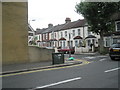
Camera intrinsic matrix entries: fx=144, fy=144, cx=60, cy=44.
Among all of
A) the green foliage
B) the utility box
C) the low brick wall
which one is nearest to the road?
the utility box

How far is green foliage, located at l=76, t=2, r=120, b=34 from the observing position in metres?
22.7

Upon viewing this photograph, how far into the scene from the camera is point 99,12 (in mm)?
23375

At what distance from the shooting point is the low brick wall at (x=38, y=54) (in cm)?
1344

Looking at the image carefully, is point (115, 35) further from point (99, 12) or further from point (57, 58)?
point (57, 58)

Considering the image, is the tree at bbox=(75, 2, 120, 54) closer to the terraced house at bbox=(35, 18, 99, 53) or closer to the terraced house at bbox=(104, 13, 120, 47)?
the terraced house at bbox=(104, 13, 120, 47)

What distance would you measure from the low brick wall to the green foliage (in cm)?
1211

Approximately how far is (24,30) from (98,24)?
14687 mm

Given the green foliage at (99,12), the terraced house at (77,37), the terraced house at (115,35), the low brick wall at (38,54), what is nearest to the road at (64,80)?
the low brick wall at (38,54)

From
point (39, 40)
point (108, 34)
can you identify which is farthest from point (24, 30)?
point (39, 40)

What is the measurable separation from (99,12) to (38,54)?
14196 millimetres

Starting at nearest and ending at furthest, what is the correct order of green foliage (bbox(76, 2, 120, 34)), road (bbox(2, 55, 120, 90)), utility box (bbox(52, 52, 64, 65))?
road (bbox(2, 55, 120, 90))
utility box (bbox(52, 52, 64, 65))
green foliage (bbox(76, 2, 120, 34))

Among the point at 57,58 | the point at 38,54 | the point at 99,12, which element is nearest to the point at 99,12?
the point at 99,12

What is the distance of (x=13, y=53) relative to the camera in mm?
12336

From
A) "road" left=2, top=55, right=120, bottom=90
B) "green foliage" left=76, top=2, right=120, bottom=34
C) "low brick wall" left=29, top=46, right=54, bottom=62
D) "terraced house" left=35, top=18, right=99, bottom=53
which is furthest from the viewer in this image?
"terraced house" left=35, top=18, right=99, bottom=53
